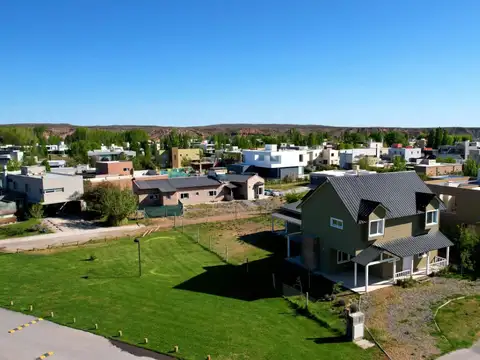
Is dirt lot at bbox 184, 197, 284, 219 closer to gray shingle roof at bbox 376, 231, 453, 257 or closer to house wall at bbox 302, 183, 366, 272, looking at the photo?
house wall at bbox 302, 183, 366, 272

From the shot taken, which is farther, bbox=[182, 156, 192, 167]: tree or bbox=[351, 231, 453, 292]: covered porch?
bbox=[182, 156, 192, 167]: tree

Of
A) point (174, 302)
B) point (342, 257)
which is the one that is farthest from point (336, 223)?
point (174, 302)

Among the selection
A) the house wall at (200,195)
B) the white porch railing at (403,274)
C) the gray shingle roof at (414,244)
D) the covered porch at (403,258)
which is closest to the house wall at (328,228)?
the covered porch at (403,258)

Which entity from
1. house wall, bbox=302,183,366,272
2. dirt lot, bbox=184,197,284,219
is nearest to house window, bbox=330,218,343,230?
house wall, bbox=302,183,366,272

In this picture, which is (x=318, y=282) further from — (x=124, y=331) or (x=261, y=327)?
(x=124, y=331)

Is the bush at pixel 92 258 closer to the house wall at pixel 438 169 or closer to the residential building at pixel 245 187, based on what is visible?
the residential building at pixel 245 187

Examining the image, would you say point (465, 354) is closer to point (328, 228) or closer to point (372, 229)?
point (372, 229)

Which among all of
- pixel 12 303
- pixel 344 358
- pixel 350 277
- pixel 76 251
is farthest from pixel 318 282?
pixel 76 251
